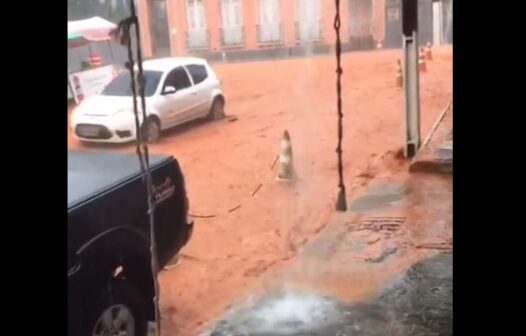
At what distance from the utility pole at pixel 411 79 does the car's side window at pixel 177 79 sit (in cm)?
47

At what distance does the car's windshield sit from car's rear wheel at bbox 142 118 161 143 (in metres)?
0.06

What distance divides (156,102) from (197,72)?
4.2 inches

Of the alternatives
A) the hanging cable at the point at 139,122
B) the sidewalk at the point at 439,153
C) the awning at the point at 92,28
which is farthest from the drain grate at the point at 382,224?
the awning at the point at 92,28

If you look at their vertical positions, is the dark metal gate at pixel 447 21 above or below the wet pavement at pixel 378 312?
above

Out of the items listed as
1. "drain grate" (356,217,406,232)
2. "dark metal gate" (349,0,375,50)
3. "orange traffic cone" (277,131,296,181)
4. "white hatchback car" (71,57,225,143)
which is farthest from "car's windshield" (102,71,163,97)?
"drain grate" (356,217,406,232)

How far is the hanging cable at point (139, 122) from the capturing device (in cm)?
163

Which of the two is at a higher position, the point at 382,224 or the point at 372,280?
the point at 382,224

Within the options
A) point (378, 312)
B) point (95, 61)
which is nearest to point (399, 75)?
point (378, 312)

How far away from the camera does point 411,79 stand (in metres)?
1.72

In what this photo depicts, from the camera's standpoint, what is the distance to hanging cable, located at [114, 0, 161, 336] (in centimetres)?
163

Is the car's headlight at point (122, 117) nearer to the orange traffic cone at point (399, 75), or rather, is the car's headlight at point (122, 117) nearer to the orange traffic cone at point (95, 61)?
Answer: the orange traffic cone at point (95, 61)

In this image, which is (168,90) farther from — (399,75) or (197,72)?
(399,75)

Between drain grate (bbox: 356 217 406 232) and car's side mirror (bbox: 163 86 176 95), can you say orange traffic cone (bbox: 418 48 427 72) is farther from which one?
car's side mirror (bbox: 163 86 176 95)
